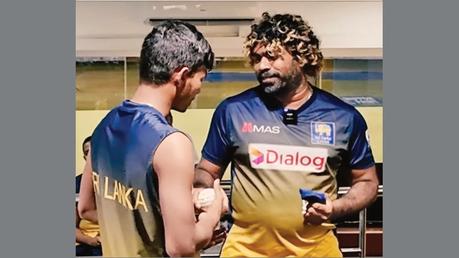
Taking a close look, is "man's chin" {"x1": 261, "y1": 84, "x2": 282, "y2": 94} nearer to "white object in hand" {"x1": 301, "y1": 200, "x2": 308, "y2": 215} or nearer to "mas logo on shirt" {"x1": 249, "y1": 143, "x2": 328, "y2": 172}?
"mas logo on shirt" {"x1": 249, "y1": 143, "x2": 328, "y2": 172}

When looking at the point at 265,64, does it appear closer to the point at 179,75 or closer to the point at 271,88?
the point at 271,88

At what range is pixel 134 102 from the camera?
3.22 m

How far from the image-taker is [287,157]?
3281 millimetres

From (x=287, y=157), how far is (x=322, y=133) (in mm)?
178

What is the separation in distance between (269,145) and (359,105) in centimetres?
43

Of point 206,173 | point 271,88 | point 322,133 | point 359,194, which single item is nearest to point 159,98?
point 206,173

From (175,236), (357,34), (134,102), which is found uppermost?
(357,34)

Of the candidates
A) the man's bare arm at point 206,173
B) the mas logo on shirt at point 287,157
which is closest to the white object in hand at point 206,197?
the man's bare arm at point 206,173

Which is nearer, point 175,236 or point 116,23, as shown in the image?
point 175,236

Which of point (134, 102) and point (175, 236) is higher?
point (134, 102)

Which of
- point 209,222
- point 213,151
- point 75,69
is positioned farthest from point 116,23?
point 209,222

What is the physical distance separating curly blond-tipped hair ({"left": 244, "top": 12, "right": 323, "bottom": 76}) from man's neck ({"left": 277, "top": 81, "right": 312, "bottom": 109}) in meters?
0.07

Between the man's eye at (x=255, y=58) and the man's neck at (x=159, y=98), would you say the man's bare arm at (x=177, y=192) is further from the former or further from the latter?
the man's eye at (x=255, y=58)

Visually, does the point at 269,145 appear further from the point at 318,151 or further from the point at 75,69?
the point at 75,69
